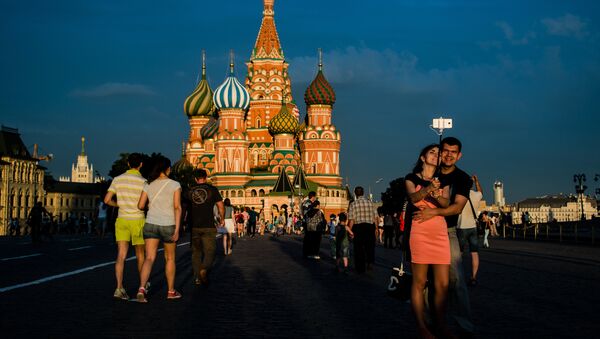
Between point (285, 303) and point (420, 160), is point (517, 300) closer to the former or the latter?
point (285, 303)

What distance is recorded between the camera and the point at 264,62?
377 ft

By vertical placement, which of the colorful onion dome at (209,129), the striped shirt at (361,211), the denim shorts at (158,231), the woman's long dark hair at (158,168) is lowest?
the denim shorts at (158,231)

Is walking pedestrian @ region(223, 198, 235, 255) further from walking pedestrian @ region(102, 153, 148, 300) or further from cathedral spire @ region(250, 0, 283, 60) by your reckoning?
cathedral spire @ region(250, 0, 283, 60)

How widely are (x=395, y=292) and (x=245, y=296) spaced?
4.17 m

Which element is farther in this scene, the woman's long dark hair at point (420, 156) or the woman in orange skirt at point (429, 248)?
the woman's long dark hair at point (420, 156)

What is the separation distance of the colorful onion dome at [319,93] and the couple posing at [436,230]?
350ft

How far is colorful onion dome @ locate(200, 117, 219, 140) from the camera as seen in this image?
4555 inches

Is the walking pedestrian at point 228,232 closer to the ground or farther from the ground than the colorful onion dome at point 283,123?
closer to the ground

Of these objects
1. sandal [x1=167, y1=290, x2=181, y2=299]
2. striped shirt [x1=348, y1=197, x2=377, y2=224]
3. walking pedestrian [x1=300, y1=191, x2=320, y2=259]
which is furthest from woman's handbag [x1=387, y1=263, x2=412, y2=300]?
walking pedestrian [x1=300, y1=191, x2=320, y2=259]

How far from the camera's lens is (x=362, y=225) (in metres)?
16.9

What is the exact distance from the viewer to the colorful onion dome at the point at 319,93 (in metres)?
114

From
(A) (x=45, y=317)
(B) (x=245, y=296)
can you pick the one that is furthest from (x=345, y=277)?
(A) (x=45, y=317)

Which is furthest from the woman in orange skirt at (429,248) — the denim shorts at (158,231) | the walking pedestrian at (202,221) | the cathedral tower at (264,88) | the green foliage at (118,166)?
the cathedral tower at (264,88)

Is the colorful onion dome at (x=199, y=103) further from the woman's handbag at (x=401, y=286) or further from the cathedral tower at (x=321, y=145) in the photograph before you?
the woman's handbag at (x=401, y=286)
